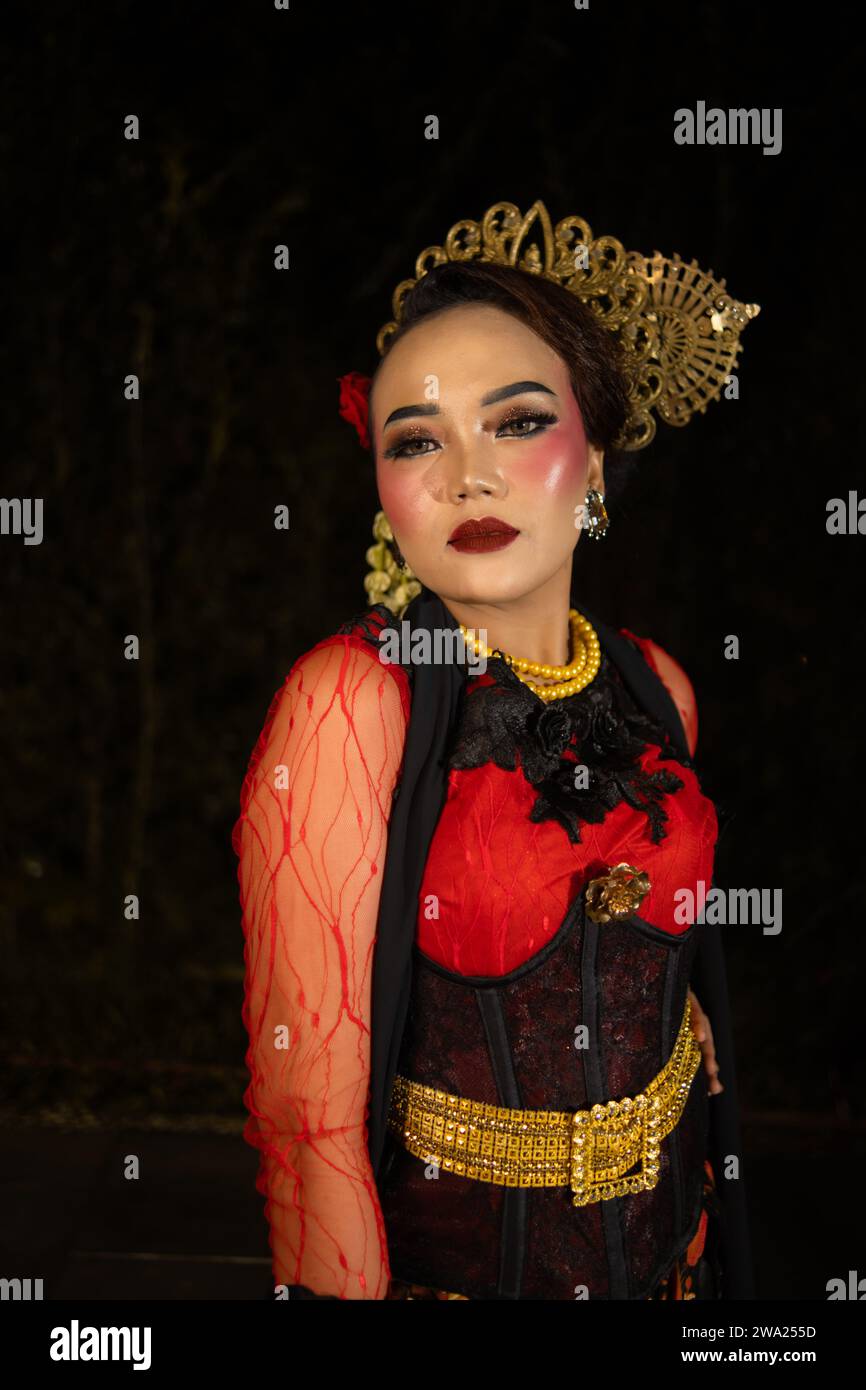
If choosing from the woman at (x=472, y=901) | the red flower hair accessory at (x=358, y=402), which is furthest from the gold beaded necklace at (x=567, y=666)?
the red flower hair accessory at (x=358, y=402)

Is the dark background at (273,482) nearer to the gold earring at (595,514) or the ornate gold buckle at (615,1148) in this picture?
the gold earring at (595,514)

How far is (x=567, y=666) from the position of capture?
5.81 feet

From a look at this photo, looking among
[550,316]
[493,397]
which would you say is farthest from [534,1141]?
[550,316]

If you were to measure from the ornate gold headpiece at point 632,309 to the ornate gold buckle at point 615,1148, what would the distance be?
30.5 inches

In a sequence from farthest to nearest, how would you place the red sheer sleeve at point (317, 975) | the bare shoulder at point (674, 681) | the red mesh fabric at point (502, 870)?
1. the bare shoulder at point (674, 681)
2. the red mesh fabric at point (502, 870)
3. the red sheer sleeve at point (317, 975)

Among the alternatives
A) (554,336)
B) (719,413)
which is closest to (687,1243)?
(554,336)

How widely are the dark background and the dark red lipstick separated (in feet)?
4.45

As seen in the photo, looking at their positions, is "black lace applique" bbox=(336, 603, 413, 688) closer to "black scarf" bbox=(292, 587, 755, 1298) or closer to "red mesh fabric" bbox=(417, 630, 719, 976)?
"black scarf" bbox=(292, 587, 755, 1298)

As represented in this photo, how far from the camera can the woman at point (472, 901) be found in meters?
1.37

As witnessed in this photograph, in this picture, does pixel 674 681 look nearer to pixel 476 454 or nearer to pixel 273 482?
pixel 476 454

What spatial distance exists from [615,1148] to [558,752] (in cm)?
51

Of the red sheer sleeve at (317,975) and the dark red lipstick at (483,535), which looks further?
the dark red lipstick at (483,535)

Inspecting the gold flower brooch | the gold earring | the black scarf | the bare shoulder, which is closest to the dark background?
the bare shoulder
